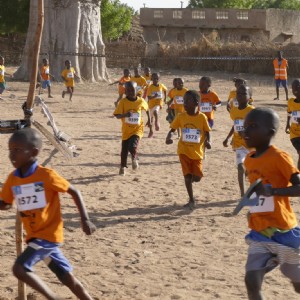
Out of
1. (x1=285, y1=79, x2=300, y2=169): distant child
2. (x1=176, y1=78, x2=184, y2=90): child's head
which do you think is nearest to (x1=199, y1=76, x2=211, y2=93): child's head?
(x1=176, y1=78, x2=184, y2=90): child's head

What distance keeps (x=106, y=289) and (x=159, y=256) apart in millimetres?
1135

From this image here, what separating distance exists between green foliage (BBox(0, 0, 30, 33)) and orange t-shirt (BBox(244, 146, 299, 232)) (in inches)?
1641

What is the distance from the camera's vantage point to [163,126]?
62.4 feet

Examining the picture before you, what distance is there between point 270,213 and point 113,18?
4833cm

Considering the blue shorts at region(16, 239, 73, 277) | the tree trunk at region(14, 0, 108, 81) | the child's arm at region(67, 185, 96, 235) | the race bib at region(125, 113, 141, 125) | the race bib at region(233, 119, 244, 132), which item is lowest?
the blue shorts at region(16, 239, 73, 277)

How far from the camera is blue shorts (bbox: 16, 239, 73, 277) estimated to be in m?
4.97

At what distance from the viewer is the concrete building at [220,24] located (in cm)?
5200

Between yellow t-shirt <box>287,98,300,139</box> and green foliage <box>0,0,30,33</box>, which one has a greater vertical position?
green foliage <box>0,0,30,33</box>

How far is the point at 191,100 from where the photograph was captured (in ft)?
30.4

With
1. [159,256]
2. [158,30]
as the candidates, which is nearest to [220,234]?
[159,256]

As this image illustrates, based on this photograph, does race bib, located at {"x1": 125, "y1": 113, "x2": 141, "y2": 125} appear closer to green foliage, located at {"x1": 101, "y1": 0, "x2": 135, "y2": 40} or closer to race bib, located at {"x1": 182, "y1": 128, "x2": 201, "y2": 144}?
race bib, located at {"x1": 182, "y1": 128, "x2": 201, "y2": 144}

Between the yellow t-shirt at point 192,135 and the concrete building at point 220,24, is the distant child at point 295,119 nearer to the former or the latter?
the yellow t-shirt at point 192,135

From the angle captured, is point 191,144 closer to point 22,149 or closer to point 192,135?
point 192,135

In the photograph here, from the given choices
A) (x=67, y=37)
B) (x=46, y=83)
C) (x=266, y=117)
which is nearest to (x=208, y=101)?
(x=266, y=117)
